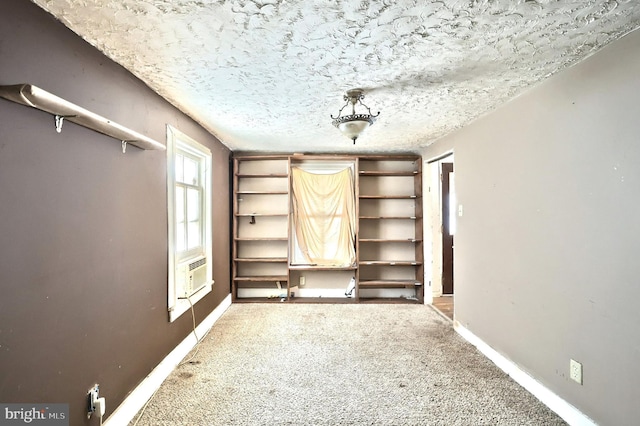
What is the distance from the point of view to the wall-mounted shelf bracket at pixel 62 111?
3.69 feet

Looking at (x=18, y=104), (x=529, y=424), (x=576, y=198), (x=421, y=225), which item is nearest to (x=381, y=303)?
(x=421, y=225)

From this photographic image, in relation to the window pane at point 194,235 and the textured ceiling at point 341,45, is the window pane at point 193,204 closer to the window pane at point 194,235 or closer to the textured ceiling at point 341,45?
the window pane at point 194,235

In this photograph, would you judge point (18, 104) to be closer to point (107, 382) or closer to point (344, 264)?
point (107, 382)

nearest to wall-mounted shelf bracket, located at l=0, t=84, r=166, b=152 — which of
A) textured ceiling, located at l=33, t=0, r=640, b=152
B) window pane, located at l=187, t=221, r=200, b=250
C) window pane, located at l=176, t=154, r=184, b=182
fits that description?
textured ceiling, located at l=33, t=0, r=640, b=152

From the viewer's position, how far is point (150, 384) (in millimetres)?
2150

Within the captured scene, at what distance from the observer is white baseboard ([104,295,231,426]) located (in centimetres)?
181

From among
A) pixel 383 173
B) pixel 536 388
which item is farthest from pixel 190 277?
pixel 383 173

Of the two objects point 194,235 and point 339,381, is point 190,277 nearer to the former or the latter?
point 194,235

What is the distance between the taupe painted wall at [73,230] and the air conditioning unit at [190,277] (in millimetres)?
404

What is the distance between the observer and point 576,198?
1.80m

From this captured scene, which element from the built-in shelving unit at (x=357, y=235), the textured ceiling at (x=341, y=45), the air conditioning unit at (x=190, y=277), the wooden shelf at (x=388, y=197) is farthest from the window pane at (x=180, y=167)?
the wooden shelf at (x=388, y=197)

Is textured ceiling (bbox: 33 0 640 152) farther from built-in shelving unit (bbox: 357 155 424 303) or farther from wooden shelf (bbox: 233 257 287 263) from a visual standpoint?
wooden shelf (bbox: 233 257 287 263)

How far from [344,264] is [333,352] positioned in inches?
70.5

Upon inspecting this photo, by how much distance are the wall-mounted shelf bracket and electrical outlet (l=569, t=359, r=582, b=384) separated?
2.84 meters
